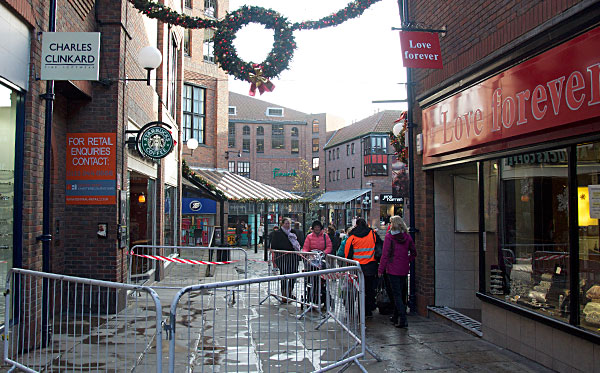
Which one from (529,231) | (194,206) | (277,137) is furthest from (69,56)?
(277,137)

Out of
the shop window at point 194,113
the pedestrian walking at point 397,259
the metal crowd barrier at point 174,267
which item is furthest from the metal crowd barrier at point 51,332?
the shop window at point 194,113

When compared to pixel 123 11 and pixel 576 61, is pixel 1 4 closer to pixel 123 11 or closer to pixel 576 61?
pixel 123 11

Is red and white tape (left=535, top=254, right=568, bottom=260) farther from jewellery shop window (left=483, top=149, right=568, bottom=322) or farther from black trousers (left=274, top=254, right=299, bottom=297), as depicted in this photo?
black trousers (left=274, top=254, right=299, bottom=297)

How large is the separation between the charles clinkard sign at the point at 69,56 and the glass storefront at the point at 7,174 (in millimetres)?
530

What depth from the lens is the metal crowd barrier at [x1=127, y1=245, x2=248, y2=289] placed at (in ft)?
33.4

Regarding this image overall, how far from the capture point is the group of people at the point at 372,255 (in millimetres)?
7824

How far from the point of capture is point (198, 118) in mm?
26594

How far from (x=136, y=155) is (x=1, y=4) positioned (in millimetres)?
5427

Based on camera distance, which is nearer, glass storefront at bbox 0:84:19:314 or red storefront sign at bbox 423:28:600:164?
red storefront sign at bbox 423:28:600:164

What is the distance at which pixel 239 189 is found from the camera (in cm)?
2173

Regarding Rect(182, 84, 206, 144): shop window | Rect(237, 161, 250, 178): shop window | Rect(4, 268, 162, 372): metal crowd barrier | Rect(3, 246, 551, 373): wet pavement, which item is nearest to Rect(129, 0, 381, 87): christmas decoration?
Rect(3, 246, 551, 373): wet pavement

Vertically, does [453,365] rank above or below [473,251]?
below

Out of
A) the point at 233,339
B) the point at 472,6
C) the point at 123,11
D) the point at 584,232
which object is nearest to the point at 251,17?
the point at 123,11

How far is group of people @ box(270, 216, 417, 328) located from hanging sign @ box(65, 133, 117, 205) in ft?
11.4
